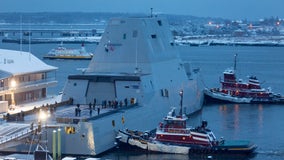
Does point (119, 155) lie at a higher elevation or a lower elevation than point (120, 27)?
lower

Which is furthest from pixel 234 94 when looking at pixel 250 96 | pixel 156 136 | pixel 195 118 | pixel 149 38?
pixel 156 136

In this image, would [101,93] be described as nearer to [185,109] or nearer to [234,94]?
[185,109]

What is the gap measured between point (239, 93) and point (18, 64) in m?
11.6

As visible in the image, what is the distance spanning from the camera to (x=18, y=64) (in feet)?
76.7

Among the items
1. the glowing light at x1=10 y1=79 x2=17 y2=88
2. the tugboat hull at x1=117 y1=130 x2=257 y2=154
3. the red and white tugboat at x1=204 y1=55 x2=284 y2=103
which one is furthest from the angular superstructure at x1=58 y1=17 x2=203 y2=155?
the red and white tugboat at x1=204 y1=55 x2=284 y2=103

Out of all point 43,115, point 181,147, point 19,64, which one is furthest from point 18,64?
point 181,147

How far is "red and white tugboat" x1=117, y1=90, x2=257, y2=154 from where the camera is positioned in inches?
738

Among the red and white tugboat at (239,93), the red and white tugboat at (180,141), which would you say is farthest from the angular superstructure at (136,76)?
the red and white tugboat at (239,93)

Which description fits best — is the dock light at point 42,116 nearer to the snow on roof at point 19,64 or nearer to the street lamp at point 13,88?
the street lamp at point 13,88

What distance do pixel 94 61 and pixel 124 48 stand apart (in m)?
1.04

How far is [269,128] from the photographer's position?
23578 mm

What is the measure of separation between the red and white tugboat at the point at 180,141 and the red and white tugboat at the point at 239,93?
36.8 feet

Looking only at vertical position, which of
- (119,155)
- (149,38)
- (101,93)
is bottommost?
(119,155)

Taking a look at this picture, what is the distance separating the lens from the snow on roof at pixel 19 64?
22.6 metres
